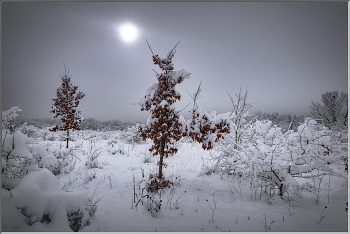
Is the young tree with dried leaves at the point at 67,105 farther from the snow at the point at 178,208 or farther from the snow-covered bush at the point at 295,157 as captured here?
the snow-covered bush at the point at 295,157

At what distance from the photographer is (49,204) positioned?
7.26ft

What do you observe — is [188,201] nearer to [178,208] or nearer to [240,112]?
[178,208]

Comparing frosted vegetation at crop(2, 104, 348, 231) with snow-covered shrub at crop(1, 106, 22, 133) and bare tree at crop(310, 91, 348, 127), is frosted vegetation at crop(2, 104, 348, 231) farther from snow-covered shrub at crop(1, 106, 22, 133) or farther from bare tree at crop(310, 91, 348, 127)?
bare tree at crop(310, 91, 348, 127)

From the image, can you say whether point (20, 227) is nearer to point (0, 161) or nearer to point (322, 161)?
point (0, 161)

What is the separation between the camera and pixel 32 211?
2062 mm

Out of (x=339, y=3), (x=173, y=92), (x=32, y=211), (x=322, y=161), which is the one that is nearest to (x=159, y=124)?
(x=173, y=92)

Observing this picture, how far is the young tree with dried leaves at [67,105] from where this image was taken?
7.91m

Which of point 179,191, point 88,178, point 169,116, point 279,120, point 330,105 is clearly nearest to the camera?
point 169,116

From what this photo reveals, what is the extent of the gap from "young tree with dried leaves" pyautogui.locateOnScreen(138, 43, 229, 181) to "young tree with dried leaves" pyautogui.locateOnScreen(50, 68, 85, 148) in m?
6.84

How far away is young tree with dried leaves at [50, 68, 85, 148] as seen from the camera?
7.91m

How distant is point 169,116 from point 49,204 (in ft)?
9.26

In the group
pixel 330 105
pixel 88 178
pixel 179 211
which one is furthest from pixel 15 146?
Result: pixel 330 105

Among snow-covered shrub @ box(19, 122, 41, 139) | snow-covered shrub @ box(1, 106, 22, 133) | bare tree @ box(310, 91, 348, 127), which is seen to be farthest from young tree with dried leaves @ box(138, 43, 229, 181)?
bare tree @ box(310, 91, 348, 127)

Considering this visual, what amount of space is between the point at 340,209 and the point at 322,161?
1024 millimetres
